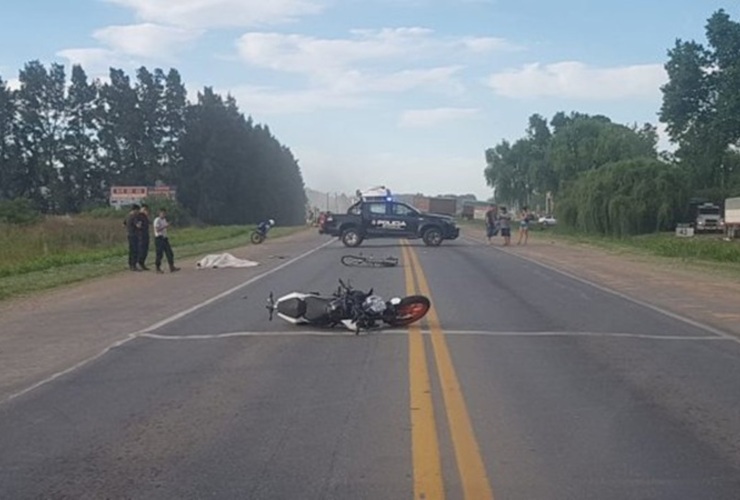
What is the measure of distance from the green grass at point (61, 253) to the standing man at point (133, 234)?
1.84ft

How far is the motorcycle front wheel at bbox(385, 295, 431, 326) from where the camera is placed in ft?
43.4

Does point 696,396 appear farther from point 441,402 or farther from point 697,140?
point 697,140

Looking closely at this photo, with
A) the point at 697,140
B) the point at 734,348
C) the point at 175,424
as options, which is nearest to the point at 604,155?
the point at 697,140

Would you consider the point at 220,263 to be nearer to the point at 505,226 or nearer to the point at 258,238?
the point at 505,226

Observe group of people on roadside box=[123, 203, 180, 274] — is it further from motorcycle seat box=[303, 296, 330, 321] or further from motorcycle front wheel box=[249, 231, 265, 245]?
motorcycle front wheel box=[249, 231, 265, 245]

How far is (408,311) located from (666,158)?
3039 inches

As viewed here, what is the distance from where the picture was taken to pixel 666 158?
8619 cm

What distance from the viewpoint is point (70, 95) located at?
97.6 m

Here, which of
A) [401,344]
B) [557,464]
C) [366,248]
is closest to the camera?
[557,464]

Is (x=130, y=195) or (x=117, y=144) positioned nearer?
(x=130, y=195)

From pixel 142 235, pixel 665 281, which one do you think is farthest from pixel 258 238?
pixel 665 281

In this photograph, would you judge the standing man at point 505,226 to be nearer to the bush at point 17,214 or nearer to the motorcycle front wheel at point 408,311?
the bush at point 17,214

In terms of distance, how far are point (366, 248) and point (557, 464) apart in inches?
1313

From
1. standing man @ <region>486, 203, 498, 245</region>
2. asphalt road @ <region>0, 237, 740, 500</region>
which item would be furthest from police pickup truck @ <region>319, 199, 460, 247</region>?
asphalt road @ <region>0, 237, 740, 500</region>
